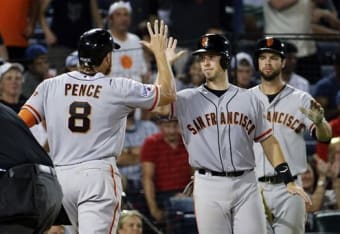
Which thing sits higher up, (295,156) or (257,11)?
(257,11)

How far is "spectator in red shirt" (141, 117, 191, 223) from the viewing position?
35.7 feet

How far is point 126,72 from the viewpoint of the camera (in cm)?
1178

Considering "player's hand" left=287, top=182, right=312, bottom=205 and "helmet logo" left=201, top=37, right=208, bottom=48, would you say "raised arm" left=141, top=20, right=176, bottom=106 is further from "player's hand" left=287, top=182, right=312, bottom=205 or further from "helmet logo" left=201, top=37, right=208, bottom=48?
"player's hand" left=287, top=182, right=312, bottom=205

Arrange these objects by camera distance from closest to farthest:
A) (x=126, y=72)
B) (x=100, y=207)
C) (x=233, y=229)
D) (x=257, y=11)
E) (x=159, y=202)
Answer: (x=100, y=207)
(x=233, y=229)
(x=159, y=202)
(x=126, y=72)
(x=257, y=11)

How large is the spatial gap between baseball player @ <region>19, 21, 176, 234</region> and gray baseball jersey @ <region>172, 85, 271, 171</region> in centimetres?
45

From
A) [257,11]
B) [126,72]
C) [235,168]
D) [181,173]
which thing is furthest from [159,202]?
[257,11]

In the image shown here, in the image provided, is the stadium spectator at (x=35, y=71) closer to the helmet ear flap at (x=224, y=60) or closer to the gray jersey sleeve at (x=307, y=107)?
the gray jersey sleeve at (x=307, y=107)

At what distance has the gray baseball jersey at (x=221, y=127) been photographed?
7.90 m

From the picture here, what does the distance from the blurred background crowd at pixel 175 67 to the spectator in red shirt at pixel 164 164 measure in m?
0.01

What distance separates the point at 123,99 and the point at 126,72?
4.34 meters

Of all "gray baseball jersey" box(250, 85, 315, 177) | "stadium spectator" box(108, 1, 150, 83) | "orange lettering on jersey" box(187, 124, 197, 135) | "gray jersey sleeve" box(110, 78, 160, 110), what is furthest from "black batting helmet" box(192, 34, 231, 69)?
"stadium spectator" box(108, 1, 150, 83)

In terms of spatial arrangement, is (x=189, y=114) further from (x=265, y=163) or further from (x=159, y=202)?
(x=159, y=202)

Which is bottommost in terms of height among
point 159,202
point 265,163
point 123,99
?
point 159,202

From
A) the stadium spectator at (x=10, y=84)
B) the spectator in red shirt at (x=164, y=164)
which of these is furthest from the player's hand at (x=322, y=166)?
the stadium spectator at (x=10, y=84)
